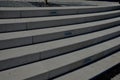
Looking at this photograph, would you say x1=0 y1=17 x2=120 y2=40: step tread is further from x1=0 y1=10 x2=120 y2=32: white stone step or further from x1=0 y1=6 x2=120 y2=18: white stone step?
x1=0 y1=6 x2=120 y2=18: white stone step

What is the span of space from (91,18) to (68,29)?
1.64 metres

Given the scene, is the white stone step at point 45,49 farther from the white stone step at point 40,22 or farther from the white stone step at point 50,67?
the white stone step at point 40,22

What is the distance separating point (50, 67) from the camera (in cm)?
402

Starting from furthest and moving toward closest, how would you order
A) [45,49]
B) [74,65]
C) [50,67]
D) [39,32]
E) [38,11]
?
[38,11]
[39,32]
[74,65]
[45,49]
[50,67]

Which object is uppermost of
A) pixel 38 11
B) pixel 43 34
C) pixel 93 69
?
pixel 38 11

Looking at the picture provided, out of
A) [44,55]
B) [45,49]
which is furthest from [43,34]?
[44,55]

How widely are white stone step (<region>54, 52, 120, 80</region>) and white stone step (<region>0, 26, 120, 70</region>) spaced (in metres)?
0.65

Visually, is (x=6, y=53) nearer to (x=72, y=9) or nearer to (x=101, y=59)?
(x=101, y=59)

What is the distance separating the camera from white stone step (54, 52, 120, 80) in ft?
14.0

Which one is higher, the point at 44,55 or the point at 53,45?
the point at 53,45

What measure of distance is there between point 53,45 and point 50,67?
2.41 feet

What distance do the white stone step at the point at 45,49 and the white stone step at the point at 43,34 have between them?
143 millimetres

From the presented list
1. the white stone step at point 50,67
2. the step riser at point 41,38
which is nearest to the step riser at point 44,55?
the white stone step at point 50,67

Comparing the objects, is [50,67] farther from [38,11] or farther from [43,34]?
[38,11]
